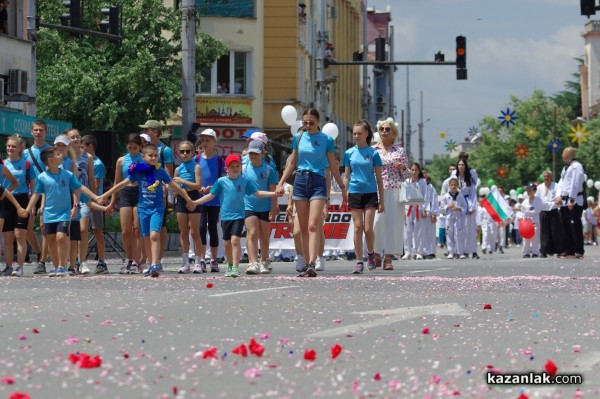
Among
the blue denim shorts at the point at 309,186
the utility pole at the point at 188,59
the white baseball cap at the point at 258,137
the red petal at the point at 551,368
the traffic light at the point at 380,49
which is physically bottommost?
the red petal at the point at 551,368

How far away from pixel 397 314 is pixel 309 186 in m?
6.55

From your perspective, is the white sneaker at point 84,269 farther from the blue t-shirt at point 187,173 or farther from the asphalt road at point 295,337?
the asphalt road at point 295,337

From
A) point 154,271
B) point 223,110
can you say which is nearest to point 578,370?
point 154,271

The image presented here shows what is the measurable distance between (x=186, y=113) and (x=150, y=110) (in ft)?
43.0

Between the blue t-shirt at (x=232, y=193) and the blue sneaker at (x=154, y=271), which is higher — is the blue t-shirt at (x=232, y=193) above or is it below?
above


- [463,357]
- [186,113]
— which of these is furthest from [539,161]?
[463,357]

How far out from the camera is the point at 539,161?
439 feet

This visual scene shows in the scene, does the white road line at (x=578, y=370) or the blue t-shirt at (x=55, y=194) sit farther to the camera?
the blue t-shirt at (x=55, y=194)

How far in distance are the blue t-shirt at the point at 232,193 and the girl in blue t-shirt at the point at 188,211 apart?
833 millimetres

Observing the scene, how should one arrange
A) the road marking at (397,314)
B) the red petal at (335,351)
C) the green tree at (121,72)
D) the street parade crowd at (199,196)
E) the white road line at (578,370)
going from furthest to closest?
1. the green tree at (121,72)
2. the street parade crowd at (199,196)
3. the road marking at (397,314)
4. the red petal at (335,351)
5. the white road line at (578,370)

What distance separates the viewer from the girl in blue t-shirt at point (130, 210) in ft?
61.8

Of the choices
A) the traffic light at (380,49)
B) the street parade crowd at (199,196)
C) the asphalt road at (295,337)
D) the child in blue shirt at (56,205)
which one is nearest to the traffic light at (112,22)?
the traffic light at (380,49)

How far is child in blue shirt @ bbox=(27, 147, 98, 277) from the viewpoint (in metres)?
17.9

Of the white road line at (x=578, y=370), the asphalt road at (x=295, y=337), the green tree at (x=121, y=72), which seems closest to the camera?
the white road line at (x=578, y=370)
